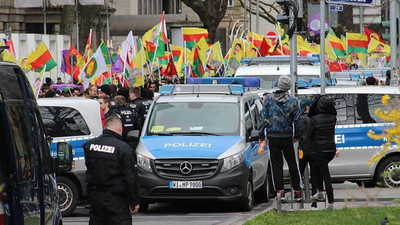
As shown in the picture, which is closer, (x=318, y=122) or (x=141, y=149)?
(x=318, y=122)

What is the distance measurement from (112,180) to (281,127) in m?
4.85

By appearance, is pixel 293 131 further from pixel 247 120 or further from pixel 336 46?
pixel 336 46

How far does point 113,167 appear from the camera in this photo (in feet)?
31.1

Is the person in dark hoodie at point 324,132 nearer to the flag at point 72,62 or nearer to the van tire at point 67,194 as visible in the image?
the van tire at point 67,194

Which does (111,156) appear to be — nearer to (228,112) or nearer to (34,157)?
(34,157)

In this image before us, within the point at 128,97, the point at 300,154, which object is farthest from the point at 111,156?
the point at 128,97

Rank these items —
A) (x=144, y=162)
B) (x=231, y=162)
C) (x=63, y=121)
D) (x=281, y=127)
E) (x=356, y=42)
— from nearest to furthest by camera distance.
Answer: (x=281, y=127)
(x=231, y=162)
(x=144, y=162)
(x=63, y=121)
(x=356, y=42)

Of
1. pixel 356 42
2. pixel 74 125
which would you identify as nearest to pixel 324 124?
pixel 74 125

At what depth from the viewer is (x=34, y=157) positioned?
7520 millimetres

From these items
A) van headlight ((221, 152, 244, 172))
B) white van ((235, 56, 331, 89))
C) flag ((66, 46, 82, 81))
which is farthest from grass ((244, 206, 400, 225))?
flag ((66, 46, 82, 81))

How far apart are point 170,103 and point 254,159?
61.8 inches

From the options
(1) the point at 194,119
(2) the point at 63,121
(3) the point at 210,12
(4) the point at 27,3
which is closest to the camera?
(2) the point at 63,121

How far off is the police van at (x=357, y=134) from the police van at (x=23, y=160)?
9316mm

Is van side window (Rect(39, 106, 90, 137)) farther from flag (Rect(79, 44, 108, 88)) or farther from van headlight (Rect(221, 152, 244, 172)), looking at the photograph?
flag (Rect(79, 44, 108, 88))
